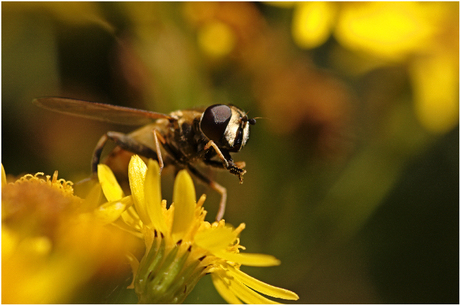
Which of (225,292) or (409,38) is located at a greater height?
(409,38)

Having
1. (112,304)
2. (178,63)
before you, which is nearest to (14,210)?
(112,304)

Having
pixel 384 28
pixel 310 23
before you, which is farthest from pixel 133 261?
pixel 384 28

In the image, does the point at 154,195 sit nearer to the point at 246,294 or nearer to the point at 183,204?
the point at 183,204

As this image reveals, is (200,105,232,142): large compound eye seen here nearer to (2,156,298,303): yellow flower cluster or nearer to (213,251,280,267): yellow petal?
(2,156,298,303): yellow flower cluster

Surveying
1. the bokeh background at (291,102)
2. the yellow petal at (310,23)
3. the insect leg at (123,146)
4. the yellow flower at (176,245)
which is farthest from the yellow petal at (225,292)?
the yellow petal at (310,23)

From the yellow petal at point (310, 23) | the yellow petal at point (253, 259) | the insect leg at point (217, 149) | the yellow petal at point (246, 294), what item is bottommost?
the yellow petal at point (246, 294)

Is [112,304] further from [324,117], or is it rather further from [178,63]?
[324,117]

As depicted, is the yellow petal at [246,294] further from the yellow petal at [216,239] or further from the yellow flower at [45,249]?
the yellow flower at [45,249]
